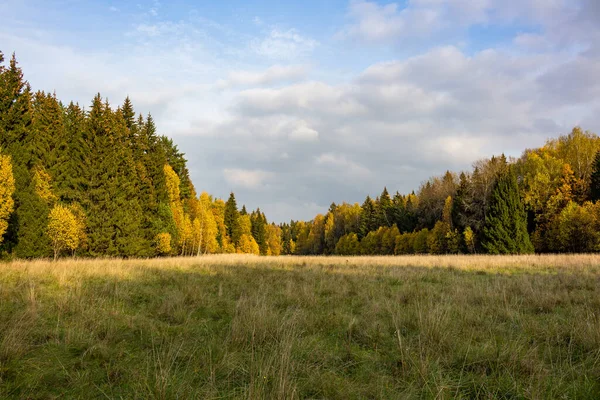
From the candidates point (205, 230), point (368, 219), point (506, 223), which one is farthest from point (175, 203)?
point (368, 219)

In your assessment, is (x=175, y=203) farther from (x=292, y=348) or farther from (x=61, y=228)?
(x=292, y=348)

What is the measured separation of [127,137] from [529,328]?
32667 millimetres

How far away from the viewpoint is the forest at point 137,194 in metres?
19.8

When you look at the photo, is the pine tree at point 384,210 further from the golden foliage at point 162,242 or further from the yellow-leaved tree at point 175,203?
the golden foliage at point 162,242

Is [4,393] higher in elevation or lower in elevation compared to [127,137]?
lower

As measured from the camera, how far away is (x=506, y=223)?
3272 cm

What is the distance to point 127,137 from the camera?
30656 mm

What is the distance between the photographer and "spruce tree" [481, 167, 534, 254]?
3247 centimetres

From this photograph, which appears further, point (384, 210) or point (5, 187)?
point (384, 210)

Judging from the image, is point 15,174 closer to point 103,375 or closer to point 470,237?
point 103,375

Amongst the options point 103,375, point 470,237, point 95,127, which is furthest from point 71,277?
point 470,237

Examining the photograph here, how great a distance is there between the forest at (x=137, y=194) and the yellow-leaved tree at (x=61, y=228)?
0.06 metres

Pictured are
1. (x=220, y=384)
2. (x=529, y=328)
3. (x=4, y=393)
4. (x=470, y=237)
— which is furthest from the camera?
(x=470, y=237)

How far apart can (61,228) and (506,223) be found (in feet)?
119
